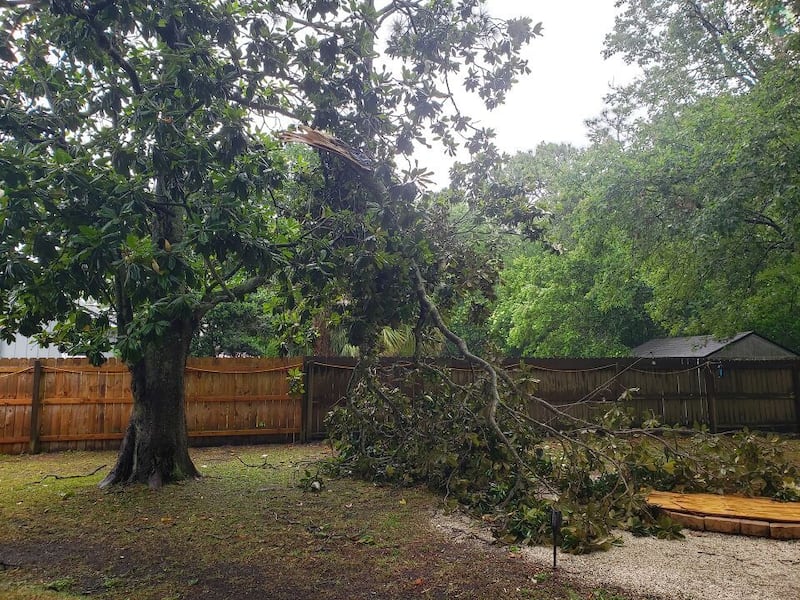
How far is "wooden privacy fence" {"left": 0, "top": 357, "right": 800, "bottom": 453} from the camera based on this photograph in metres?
9.33

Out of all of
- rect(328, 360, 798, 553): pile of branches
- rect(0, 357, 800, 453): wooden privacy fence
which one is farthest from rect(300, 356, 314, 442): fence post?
rect(328, 360, 798, 553): pile of branches

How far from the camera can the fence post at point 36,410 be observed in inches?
364

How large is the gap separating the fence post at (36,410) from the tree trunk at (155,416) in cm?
349

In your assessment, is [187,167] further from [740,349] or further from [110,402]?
[740,349]

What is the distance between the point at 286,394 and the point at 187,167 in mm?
6318

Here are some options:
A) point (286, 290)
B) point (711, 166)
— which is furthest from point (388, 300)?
point (711, 166)

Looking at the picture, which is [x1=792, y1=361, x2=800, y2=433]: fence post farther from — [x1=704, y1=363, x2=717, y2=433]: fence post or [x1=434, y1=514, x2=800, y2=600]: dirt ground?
[x1=434, y1=514, x2=800, y2=600]: dirt ground

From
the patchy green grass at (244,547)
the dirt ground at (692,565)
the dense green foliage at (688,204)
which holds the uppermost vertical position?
the dense green foliage at (688,204)

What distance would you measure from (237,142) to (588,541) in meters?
4.38

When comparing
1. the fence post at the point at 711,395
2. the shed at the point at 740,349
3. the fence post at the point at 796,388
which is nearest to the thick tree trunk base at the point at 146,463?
the fence post at the point at 711,395

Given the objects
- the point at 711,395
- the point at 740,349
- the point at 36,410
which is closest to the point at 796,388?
the point at 740,349

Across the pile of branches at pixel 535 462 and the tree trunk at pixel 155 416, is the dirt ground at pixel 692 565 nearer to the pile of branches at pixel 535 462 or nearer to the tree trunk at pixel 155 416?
the pile of branches at pixel 535 462

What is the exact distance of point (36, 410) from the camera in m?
9.27

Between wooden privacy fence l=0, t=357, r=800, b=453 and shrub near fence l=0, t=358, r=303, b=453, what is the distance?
16 mm
